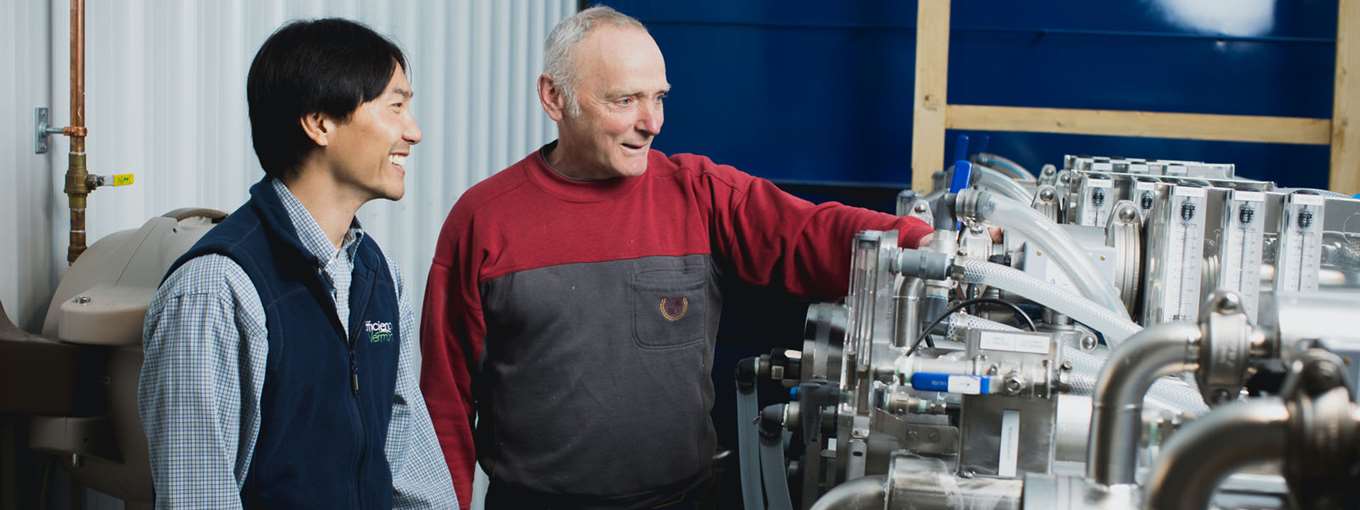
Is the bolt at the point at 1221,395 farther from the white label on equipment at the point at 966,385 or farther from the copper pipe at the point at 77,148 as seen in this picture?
the copper pipe at the point at 77,148

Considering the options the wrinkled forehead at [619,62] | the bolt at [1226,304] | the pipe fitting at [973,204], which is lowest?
the bolt at [1226,304]

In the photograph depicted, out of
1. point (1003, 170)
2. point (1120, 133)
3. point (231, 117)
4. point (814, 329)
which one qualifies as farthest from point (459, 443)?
point (1120, 133)

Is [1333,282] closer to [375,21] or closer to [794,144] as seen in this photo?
[375,21]

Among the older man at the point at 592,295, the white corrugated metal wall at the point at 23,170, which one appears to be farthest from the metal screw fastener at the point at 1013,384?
the white corrugated metal wall at the point at 23,170

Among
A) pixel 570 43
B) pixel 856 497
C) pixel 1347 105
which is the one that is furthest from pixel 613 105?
pixel 1347 105

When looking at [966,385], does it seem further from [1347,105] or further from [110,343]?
[1347,105]

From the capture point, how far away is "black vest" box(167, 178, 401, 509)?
1.59m

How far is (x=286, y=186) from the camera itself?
172 cm

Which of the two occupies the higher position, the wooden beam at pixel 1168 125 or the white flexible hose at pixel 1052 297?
the wooden beam at pixel 1168 125

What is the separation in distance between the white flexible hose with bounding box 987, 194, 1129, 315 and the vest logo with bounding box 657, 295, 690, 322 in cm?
56

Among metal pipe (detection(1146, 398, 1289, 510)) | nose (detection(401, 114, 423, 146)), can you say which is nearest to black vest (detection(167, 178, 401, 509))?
nose (detection(401, 114, 423, 146))

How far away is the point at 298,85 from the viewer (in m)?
1.69

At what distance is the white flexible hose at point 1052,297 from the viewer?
183 centimetres

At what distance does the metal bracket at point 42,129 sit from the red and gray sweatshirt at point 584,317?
646mm
